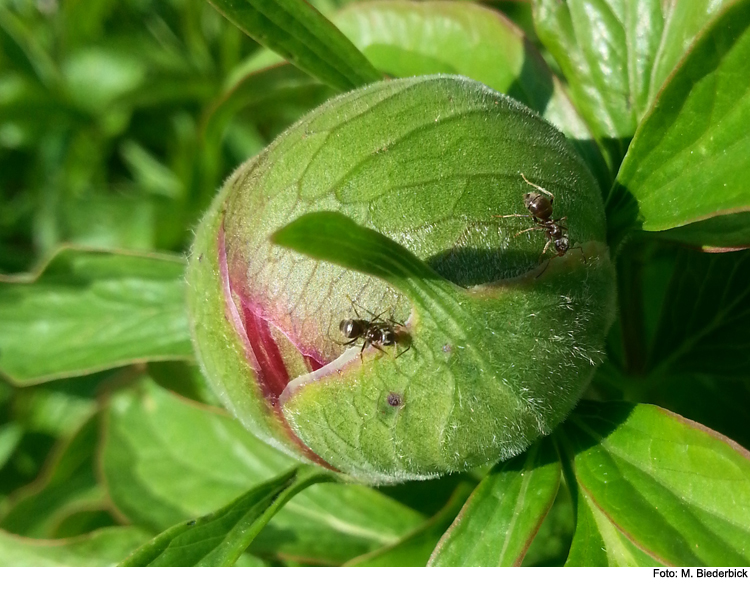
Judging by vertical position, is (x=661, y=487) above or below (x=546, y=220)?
below

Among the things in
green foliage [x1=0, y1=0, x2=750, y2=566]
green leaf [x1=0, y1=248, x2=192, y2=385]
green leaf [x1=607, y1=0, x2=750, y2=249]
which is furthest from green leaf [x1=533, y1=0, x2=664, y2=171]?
green leaf [x1=0, y1=248, x2=192, y2=385]

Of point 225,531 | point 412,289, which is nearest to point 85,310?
point 225,531

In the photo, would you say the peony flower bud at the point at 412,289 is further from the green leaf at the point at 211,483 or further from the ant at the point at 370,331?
the green leaf at the point at 211,483

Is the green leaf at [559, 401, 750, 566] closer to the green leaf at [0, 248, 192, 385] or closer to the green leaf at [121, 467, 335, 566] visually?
the green leaf at [121, 467, 335, 566]

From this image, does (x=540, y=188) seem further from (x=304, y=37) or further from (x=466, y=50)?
(x=466, y=50)

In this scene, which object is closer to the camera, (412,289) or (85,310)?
(412,289)
